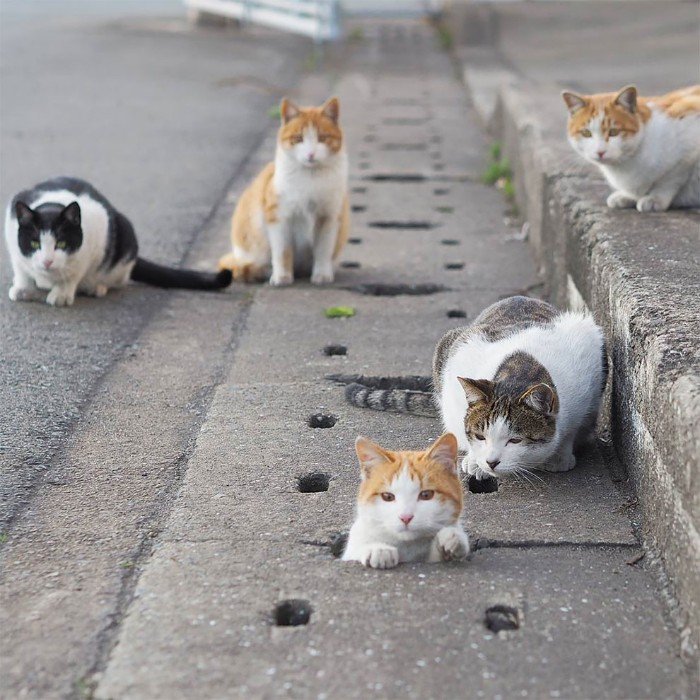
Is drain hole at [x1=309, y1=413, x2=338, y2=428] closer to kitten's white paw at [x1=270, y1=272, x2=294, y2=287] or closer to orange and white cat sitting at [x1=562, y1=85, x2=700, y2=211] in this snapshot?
orange and white cat sitting at [x1=562, y1=85, x2=700, y2=211]

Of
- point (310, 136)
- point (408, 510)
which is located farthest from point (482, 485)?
point (310, 136)

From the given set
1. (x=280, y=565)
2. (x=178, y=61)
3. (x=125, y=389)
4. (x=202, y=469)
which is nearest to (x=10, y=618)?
(x=280, y=565)

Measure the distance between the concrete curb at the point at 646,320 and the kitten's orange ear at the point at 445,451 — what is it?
526 millimetres

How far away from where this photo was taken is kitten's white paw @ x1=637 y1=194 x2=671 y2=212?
4.28 m

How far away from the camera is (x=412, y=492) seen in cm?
267

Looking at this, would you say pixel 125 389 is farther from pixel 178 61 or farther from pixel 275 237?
pixel 178 61

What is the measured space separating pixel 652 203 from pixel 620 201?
0.13 meters

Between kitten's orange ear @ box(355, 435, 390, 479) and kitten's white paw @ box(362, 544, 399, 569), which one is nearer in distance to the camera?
kitten's white paw @ box(362, 544, 399, 569)

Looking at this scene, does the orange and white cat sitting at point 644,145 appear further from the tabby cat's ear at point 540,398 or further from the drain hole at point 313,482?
the drain hole at point 313,482

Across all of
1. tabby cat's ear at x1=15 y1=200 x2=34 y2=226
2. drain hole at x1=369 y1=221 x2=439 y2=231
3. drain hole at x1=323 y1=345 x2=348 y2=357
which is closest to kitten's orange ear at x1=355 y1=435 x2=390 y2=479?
drain hole at x1=323 y1=345 x2=348 y2=357

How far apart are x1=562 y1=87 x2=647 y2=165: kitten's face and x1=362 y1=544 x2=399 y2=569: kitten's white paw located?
2.25m

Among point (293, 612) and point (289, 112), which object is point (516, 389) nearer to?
point (293, 612)

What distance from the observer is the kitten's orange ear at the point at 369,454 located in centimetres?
275

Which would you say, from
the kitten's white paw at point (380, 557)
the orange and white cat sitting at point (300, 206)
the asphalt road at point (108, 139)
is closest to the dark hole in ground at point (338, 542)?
the kitten's white paw at point (380, 557)
